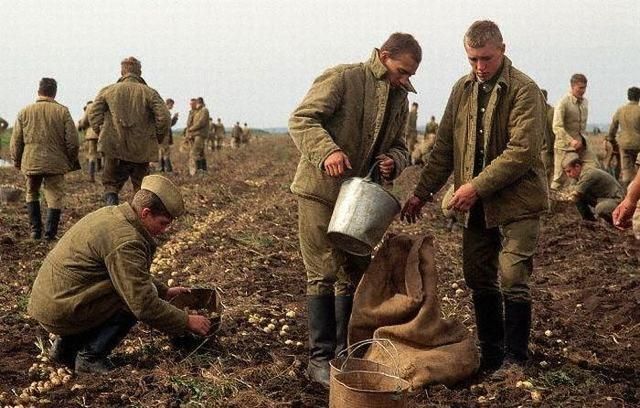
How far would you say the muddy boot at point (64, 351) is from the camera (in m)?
4.49

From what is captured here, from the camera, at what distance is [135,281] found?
408 centimetres

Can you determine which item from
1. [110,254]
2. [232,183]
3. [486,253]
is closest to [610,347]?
[486,253]

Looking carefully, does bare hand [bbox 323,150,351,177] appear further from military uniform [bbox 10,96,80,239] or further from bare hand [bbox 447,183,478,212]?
military uniform [bbox 10,96,80,239]

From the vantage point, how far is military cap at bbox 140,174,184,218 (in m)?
4.17

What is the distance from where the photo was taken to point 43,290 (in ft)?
14.1

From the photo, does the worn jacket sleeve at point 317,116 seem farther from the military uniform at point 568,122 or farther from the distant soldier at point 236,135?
the distant soldier at point 236,135

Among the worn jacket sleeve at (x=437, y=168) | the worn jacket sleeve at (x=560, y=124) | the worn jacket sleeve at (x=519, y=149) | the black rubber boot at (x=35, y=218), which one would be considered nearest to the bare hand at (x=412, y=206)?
the worn jacket sleeve at (x=437, y=168)

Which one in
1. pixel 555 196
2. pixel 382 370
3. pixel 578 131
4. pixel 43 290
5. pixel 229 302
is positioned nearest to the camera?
pixel 382 370

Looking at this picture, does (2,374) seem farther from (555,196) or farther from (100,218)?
(555,196)

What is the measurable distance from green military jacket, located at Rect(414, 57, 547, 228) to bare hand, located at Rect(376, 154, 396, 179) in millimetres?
460

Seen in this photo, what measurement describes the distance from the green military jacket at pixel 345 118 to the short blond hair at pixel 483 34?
0.49 m

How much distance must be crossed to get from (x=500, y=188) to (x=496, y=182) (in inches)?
Answer: 2.5

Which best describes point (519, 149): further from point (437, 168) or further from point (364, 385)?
point (364, 385)

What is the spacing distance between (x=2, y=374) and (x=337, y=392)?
7.39 feet
